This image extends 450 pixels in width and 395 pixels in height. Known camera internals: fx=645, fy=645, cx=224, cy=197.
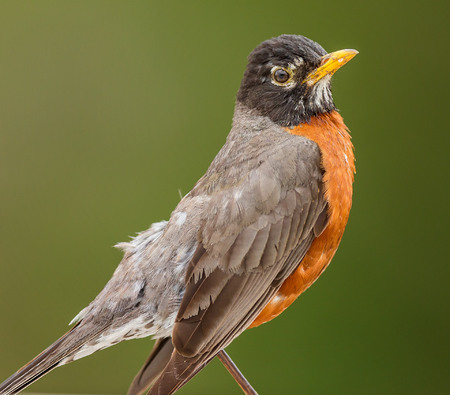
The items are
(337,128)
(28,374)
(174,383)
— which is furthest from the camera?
(337,128)

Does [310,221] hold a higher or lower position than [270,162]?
lower

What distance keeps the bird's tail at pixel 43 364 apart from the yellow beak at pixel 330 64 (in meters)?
1.24

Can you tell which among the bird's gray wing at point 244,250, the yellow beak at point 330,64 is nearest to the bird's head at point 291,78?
the yellow beak at point 330,64

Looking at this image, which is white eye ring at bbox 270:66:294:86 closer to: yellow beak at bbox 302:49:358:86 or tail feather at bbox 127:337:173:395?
yellow beak at bbox 302:49:358:86

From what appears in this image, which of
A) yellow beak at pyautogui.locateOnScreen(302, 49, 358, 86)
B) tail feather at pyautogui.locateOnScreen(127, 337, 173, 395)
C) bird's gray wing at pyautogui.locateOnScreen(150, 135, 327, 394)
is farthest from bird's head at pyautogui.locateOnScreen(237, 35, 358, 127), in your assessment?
tail feather at pyautogui.locateOnScreen(127, 337, 173, 395)

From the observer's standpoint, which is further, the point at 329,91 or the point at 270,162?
the point at 329,91

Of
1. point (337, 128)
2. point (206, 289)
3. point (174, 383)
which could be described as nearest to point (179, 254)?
point (206, 289)

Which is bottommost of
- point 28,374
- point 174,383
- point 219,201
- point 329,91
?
point 174,383

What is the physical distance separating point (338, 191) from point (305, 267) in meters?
0.31

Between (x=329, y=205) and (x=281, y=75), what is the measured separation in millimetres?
542

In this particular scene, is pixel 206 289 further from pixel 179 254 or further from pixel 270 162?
pixel 270 162

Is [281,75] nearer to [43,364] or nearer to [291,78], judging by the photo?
[291,78]

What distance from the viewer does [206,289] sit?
7.13ft

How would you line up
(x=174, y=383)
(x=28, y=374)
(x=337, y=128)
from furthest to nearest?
(x=337, y=128), (x=28, y=374), (x=174, y=383)
